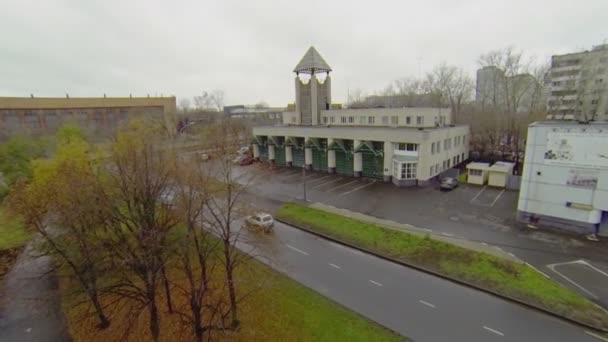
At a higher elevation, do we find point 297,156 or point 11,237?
point 297,156

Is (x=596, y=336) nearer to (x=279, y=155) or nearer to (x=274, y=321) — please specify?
(x=274, y=321)

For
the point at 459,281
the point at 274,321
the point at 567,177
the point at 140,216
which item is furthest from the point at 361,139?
the point at 140,216

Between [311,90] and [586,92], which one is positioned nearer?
[586,92]

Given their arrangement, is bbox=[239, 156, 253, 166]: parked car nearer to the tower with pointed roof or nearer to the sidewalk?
the tower with pointed roof

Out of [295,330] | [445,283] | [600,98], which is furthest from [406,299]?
[600,98]

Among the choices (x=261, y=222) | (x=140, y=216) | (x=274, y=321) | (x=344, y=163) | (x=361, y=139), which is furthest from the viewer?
(x=344, y=163)

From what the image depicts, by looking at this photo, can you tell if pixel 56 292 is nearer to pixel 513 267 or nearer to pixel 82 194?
pixel 82 194

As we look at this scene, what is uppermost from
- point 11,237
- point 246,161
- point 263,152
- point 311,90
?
point 311,90
